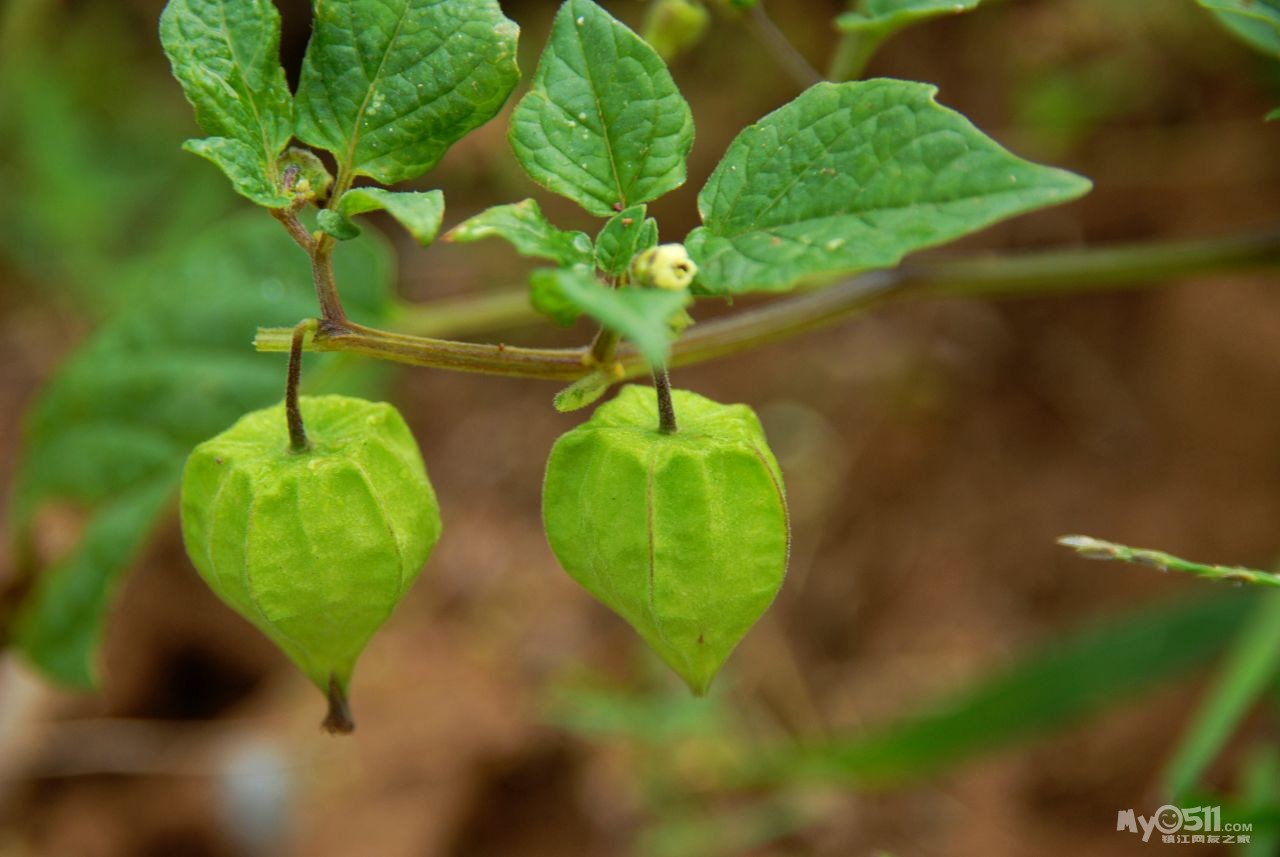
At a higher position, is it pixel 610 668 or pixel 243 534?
pixel 243 534

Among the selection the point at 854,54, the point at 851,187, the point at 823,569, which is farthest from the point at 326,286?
the point at 823,569

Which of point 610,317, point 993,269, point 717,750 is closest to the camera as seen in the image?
point 610,317

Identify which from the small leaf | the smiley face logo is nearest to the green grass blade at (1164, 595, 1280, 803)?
the smiley face logo

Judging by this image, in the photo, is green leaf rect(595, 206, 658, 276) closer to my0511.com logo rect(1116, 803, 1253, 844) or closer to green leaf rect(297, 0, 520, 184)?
green leaf rect(297, 0, 520, 184)

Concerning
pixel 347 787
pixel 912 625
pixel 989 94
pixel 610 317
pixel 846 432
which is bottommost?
pixel 347 787

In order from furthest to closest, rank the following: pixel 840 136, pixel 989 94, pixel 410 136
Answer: pixel 989 94 → pixel 410 136 → pixel 840 136

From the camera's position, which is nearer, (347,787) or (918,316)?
(347,787)

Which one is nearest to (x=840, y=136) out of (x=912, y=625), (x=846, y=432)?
(x=912, y=625)

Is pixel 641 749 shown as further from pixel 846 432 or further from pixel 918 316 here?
pixel 918 316
